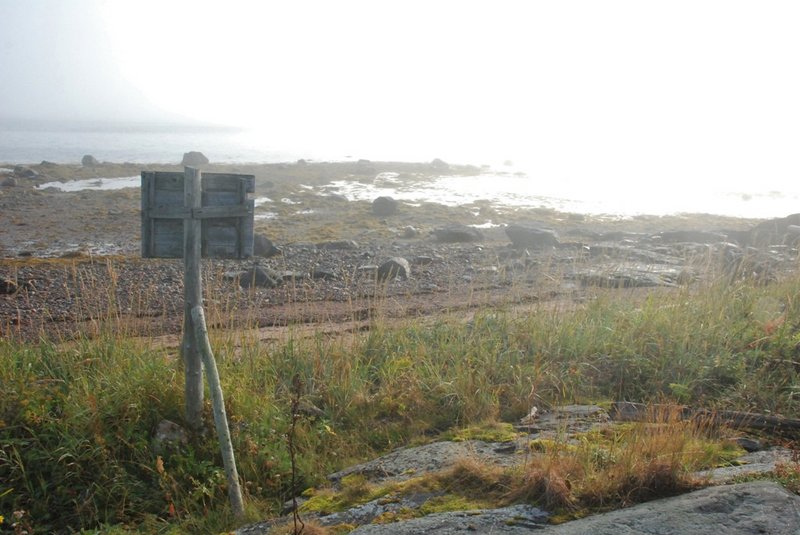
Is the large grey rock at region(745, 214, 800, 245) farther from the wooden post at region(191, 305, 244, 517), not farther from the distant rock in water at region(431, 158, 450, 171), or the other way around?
the distant rock in water at region(431, 158, 450, 171)

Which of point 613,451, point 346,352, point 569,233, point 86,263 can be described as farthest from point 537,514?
point 569,233

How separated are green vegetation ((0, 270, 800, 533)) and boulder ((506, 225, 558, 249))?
38.4ft

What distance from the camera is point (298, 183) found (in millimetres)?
39125

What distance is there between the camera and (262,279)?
14.0 metres

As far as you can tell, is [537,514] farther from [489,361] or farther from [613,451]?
[489,361]

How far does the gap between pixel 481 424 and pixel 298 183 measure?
34.2 metres

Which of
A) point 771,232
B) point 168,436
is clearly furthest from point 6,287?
point 771,232

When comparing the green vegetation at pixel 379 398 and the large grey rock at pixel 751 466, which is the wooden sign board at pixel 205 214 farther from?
the large grey rock at pixel 751 466

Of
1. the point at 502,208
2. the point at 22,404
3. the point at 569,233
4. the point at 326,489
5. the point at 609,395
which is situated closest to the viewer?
the point at 326,489

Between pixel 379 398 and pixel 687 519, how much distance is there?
137 inches

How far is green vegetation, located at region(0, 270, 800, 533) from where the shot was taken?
485cm

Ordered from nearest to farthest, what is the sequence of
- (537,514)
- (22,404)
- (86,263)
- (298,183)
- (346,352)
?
(537,514) → (22,404) → (346,352) → (86,263) → (298,183)

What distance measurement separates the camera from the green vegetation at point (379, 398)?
4848mm

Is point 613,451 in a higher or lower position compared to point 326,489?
higher
